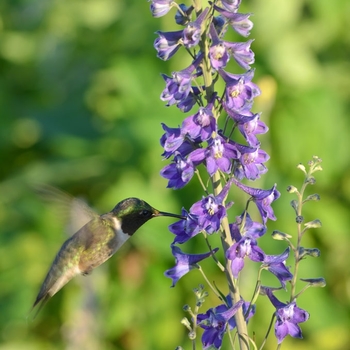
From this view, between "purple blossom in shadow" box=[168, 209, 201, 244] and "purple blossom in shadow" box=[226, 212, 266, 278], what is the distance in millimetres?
177

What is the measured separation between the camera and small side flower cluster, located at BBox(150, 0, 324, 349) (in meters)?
2.99

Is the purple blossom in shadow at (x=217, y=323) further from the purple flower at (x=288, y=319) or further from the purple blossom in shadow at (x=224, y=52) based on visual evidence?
the purple blossom in shadow at (x=224, y=52)

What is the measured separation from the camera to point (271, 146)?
8055mm

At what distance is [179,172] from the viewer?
10.4 ft

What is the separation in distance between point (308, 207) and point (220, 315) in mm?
5096

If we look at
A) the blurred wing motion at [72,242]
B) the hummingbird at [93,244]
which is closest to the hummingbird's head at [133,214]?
the hummingbird at [93,244]

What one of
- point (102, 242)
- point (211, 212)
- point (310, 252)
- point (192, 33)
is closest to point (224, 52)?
point (192, 33)

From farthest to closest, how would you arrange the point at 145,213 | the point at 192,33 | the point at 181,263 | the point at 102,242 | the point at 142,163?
the point at 142,163 < the point at 102,242 < the point at 145,213 < the point at 181,263 < the point at 192,33

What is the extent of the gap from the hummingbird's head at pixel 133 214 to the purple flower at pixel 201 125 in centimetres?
107

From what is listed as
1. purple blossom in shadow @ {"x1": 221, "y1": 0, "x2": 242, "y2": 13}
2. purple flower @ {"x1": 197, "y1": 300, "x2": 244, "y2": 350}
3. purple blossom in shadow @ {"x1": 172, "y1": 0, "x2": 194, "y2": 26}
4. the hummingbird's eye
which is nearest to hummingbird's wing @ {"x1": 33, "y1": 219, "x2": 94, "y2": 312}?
the hummingbird's eye

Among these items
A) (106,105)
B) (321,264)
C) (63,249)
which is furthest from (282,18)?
(63,249)

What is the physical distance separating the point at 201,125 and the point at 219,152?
156mm

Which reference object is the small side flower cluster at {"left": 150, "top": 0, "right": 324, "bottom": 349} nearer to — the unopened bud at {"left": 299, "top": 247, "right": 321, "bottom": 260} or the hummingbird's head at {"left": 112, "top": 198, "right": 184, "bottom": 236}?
the unopened bud at {"left": 299, "top": 247, "right": 321, "bottom": 260}

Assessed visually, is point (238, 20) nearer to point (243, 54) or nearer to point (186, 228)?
point (243, 54)
